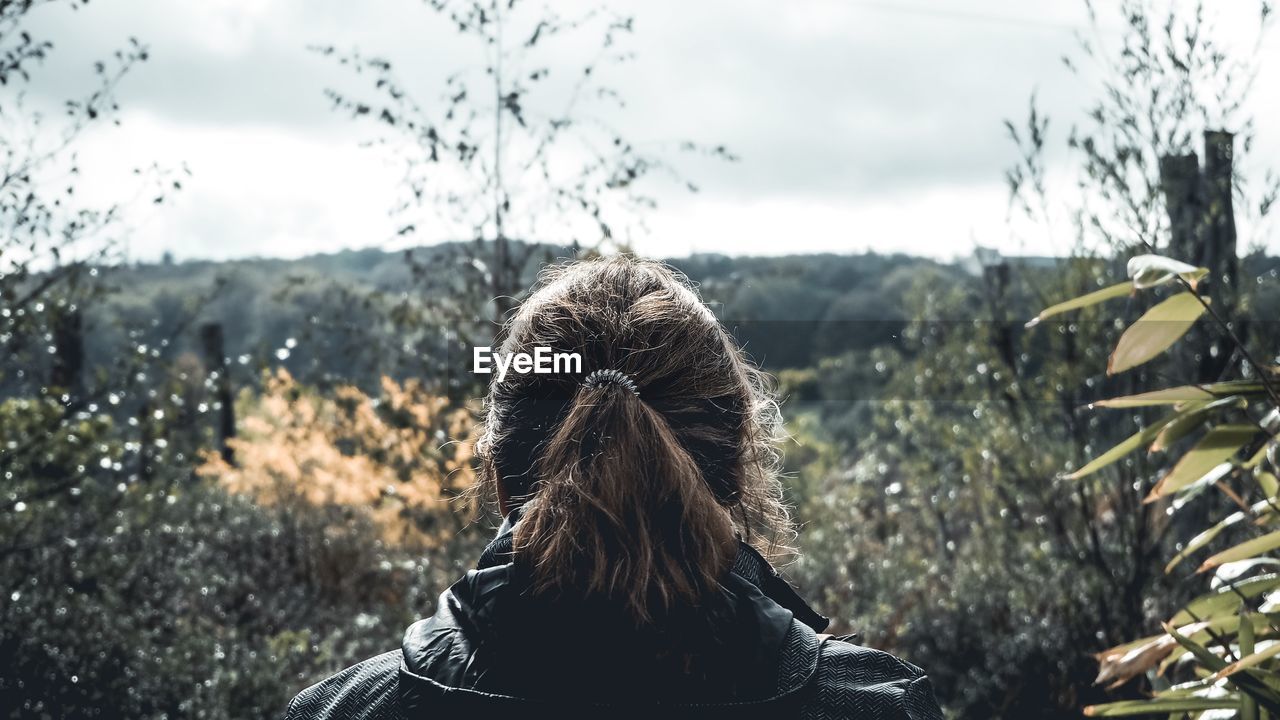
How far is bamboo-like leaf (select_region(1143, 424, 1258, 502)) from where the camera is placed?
2113 millimetres

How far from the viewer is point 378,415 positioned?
5.46 meters

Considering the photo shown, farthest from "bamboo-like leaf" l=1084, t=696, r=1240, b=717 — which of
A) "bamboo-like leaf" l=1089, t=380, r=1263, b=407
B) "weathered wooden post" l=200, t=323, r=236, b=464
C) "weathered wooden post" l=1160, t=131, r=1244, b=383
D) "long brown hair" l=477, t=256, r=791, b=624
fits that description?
"weathered wooden post" l=200, t=323, r=236, b=464

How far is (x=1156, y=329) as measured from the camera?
193 cm

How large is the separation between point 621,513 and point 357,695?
38 centimetres

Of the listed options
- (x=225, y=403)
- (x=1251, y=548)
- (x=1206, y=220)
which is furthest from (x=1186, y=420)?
(x=225, y=403)

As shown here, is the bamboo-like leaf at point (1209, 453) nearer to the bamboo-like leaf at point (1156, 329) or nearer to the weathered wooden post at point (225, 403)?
the bamboo-like leaf at point (1156, 329)

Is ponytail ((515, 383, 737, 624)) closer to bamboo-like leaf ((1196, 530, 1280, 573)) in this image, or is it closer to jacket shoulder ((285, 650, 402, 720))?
jacket shoulder ((285, 650, 402, 720))

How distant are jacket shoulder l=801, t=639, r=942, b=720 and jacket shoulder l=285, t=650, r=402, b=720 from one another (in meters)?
0.47

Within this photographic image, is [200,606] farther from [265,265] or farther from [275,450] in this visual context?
[265,265]

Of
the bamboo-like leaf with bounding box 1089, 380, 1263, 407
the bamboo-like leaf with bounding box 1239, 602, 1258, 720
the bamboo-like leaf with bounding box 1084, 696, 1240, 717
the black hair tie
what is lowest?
the bamboo-like leaf with bounding box 1084, 696, 1240, 717

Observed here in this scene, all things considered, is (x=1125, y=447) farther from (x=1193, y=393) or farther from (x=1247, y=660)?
(x=1247, y=660)

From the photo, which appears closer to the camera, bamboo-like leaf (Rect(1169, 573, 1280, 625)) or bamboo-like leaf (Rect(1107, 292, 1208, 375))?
bamboo-like leaf (Rect(1107, 292, 1208, 375))

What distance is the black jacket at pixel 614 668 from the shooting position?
1164 mm

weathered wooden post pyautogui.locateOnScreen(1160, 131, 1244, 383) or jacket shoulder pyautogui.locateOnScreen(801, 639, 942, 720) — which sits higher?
weathered wooden post pyautogui.locateOnScreen(1160, 131, 1244, 383)
